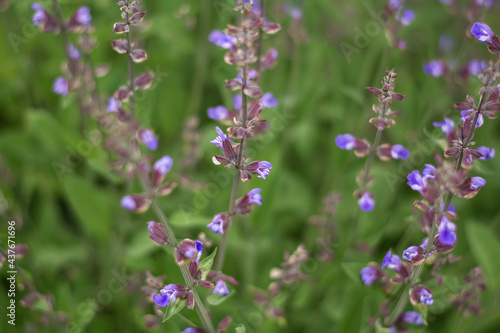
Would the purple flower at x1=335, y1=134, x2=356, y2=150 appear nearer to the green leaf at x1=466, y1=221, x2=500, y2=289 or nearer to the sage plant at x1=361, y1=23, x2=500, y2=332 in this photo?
the sage plant at x1=361, y1=23, x2=500, y2=332

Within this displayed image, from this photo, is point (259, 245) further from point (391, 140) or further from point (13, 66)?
point (13, 66)

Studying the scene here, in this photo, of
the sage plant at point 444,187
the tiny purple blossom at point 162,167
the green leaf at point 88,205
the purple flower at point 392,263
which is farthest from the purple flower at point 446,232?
the green leaf at point 88,205

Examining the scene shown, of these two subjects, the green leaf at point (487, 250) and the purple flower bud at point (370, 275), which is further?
the green leaf at point (487, 250)

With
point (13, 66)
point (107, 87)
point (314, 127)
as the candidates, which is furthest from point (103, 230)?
point (314, 127)

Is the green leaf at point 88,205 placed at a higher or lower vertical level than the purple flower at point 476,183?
lower

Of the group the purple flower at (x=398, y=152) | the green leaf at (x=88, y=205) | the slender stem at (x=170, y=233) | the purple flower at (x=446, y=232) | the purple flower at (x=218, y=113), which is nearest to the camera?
the purple flower at (x=446, y=232)

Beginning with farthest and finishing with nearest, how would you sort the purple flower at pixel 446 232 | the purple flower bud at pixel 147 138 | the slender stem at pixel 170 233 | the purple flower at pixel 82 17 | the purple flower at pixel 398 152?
the purple flower at pixel 82 17
the purple flower bud at pixel 147 138
the purple flower at pixel 398 152
the slender stem at pixel 170 233
the purple flower at pixel 446 232

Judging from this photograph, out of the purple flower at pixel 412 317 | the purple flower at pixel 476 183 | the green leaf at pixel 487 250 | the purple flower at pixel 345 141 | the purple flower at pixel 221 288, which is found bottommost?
the green leaf at pixel 487 250

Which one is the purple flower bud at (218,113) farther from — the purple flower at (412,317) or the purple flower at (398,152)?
the purple flower at (412,317)

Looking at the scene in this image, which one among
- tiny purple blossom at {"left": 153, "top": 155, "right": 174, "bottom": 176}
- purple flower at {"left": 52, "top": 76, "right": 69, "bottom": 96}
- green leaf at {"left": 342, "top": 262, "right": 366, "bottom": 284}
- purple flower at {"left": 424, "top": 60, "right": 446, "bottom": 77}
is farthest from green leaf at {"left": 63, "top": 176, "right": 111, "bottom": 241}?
purple flower at {"left": 424, "top": 60, "right": 446, "bottom": 77}
